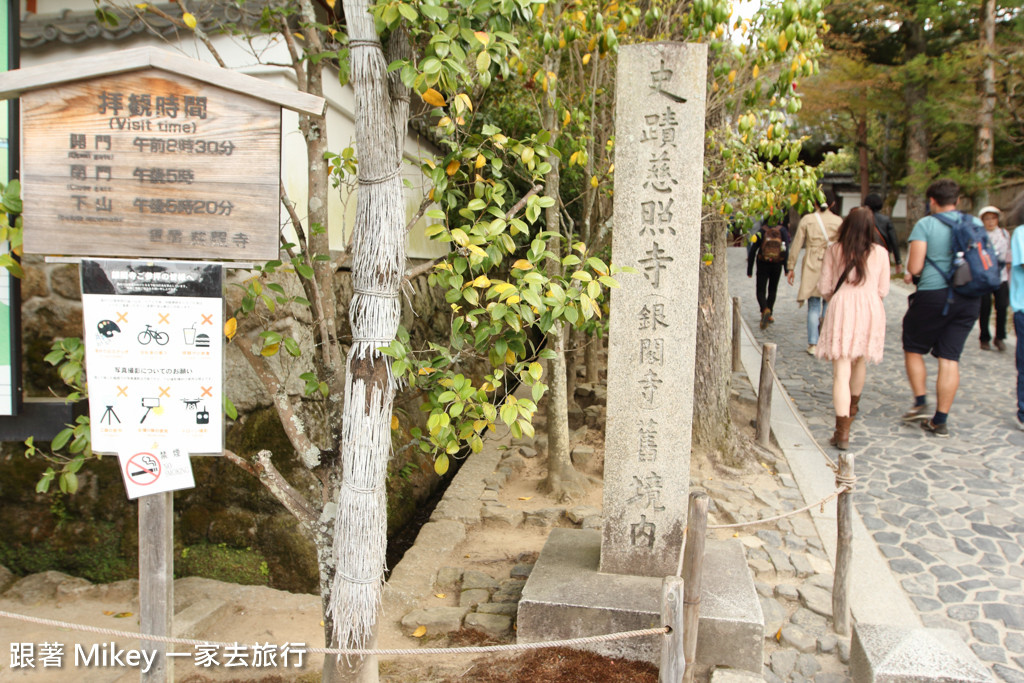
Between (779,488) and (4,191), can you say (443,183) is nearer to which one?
(4,191)

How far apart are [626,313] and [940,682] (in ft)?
7.26

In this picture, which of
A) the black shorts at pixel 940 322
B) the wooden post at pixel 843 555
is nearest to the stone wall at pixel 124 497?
the wooden post at pixel 843 555

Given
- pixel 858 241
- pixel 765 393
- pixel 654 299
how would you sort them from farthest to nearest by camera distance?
pixel 765 393, pixel 858 241, pixel 654 299

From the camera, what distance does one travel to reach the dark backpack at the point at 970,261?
6.64 metres

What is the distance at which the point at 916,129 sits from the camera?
768 inches

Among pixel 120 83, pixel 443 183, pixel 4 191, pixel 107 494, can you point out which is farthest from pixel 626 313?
pixel 107 494

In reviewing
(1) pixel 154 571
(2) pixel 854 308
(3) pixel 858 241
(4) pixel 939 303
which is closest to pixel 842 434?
(2) pixel 854 308

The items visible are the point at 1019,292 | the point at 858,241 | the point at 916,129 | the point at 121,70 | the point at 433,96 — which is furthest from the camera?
the point at 916,129

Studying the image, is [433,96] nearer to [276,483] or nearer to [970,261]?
[276,483]

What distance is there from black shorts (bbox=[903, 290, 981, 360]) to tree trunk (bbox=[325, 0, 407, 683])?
241 inches

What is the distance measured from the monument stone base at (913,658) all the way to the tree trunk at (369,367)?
2265 mm

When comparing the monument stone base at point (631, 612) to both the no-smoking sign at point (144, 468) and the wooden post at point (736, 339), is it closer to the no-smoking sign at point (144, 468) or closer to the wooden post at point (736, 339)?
the no-smoking sign at point (144, 468)

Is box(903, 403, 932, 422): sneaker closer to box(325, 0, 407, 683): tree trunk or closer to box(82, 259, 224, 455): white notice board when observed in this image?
box(325, 0, 407, 683): tree trunk

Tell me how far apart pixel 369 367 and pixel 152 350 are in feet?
2.78
